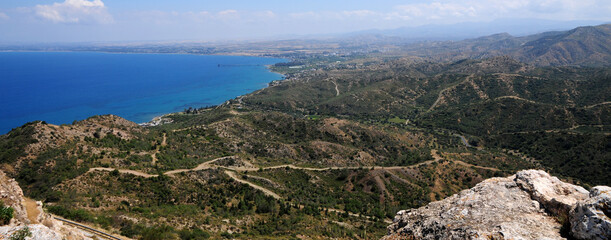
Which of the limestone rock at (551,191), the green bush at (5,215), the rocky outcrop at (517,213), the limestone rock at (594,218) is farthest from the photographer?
the green bush at (5,215)

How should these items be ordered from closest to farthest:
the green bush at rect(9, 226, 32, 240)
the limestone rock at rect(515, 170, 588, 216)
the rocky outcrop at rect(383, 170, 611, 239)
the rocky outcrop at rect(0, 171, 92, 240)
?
the rocky outcrop at rect(383, 170, 611, 239), the limestone rock at rect(515, 170, 588, 216), the green bush at rect(9, 226, 32, 240), the rocky outcrop at rect(0, 171, 92, 240)

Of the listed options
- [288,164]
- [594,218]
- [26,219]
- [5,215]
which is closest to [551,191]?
[594,218]

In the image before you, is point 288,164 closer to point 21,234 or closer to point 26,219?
point 26,219

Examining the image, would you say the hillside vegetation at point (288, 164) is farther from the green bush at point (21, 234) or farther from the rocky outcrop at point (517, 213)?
the rocky outcrop at point (517, 213)

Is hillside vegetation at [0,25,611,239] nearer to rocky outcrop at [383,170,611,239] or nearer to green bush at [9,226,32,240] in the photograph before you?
green bush at [9,226,32,240]

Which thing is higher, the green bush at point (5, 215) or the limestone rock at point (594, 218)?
the limestone rock at point (594, 218)

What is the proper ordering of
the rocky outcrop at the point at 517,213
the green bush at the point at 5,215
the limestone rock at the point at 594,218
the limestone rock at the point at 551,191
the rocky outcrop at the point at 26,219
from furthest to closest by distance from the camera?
the green bush at the point at 5,215 → the rocky outcrop at the point at 26,219 → the limestone rock at the point at 551,191 → the rocky outcrop at the point at 517,213 → the limestone rock at the point at 594,218

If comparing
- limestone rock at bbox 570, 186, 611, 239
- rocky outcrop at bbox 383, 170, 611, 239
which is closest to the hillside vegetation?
rocky outcrop at bbox 383, 170, 611, 239

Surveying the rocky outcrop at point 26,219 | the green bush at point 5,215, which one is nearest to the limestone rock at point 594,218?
the rocky outcrop at point 26,219
